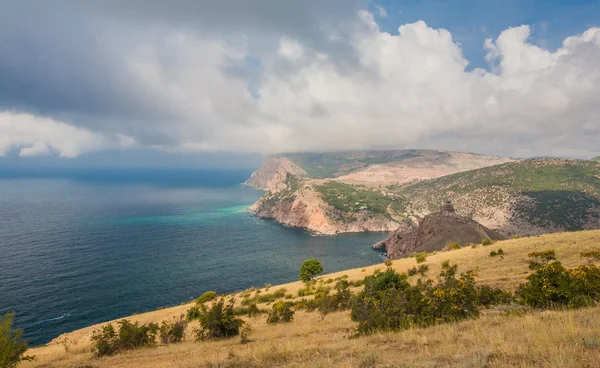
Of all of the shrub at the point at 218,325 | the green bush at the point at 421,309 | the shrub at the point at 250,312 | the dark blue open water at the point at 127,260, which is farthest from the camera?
the dark blue open water at the point at 127,260

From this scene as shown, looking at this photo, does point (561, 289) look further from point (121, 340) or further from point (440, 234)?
point (440, 234)

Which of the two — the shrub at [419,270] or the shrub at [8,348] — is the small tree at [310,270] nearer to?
the shrub at [419,270]

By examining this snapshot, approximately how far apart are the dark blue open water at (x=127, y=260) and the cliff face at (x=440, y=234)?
1697 cm

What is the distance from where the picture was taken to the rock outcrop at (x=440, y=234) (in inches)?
3189

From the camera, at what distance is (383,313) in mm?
14898

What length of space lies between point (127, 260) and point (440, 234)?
110968mm

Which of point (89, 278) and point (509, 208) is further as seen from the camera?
point (509, 208)

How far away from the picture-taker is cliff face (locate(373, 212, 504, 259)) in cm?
8098

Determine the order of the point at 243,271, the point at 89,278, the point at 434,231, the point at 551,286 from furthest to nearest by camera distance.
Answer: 1. the point at 243,271
2. the point at 434,231
3. the point at 89,278
4. the point at 551,286

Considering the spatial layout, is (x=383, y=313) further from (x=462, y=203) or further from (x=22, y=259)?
(x=462, y=203)

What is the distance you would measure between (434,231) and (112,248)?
12624cm

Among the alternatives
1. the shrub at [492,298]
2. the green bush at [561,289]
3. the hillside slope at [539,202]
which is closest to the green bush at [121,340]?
the shrub at [492,298]

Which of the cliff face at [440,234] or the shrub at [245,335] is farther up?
the shrub at [245,335]

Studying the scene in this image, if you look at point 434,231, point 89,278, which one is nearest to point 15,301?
point 89,278
